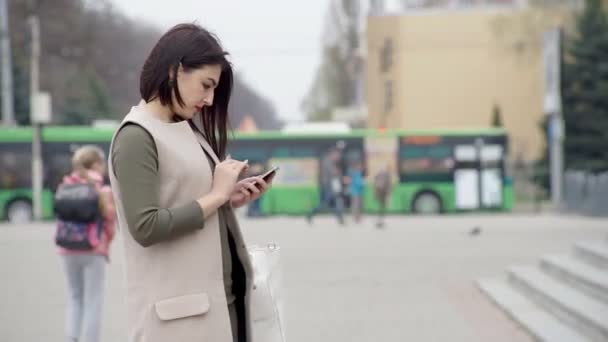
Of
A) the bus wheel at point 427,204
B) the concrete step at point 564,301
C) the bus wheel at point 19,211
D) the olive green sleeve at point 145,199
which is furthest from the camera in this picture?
the bus wheel at point 427,204

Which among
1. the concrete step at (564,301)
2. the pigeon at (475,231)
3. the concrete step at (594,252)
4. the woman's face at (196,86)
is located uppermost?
the woman's face at (196,86)

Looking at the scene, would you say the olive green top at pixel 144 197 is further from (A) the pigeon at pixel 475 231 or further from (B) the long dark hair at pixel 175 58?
(A) the pigeon at pixel 475 231

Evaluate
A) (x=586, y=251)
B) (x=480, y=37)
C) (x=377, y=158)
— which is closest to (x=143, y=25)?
(x=480, y=37)

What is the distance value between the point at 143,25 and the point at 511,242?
58.8 m

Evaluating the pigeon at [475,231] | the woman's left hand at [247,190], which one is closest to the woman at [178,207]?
the woman's left hand at [247,190]

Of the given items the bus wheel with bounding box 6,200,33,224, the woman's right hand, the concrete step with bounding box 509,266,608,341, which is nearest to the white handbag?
the woman's right hand

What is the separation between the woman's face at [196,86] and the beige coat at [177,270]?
10 centimetres

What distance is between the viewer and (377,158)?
32094 mm

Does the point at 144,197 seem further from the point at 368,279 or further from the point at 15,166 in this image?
the point at 15,166

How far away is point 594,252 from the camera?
34.8 ft

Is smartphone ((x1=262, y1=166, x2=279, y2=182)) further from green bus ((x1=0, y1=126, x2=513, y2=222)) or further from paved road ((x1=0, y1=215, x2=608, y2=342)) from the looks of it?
green bus ((x1=0, y1=126, x2=513, y2=222))

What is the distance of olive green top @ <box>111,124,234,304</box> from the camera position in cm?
285

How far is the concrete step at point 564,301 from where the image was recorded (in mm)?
7949

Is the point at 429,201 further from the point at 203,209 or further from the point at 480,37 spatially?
the point at 203,209
